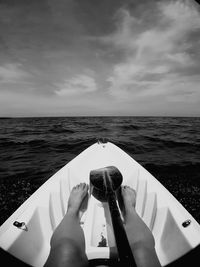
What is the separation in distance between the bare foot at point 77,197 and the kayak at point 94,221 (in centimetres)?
14

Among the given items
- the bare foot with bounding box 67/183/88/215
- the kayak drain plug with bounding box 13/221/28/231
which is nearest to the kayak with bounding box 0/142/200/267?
the kayak drain plug with bounding box 13/221/28/231

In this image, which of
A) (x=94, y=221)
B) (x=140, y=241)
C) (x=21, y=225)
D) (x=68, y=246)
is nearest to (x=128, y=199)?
(x=94, y=221)

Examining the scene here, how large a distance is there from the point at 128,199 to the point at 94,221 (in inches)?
21.2

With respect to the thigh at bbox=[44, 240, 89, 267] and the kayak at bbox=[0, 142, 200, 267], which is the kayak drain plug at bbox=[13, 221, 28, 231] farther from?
the thigh at bbox=[44, 240, 89, 267]

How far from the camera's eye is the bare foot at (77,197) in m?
2.02

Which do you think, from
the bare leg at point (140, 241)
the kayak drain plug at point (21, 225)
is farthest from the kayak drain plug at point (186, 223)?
the kayak drain plug at point (21, 225)

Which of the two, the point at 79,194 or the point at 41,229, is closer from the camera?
the point at 41,229

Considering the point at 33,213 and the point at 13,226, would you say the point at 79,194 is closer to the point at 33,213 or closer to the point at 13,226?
the point at 33,213

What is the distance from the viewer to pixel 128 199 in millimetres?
2102

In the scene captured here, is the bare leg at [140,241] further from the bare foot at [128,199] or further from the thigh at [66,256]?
the thigh at [66,256]

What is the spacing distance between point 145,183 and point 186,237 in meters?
1.01

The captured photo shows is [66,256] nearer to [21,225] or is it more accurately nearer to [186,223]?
[21,225]

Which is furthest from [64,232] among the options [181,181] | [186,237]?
[181,181]

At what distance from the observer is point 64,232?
5.06ft
